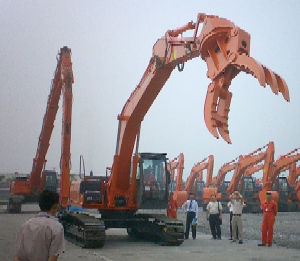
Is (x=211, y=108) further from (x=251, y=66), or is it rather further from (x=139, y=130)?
(x=139, y=130)

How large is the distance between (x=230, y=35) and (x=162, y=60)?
3.43m

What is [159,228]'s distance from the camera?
14.5 m

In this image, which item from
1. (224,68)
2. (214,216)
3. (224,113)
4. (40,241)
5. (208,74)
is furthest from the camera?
(214,216)

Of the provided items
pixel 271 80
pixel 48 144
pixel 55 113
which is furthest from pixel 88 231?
pixel 48 144

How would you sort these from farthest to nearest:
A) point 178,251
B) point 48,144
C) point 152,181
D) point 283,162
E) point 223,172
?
1. point 223,172
2. point 283,162
3. point 48,144
4. point 152,181
5. point 178,251

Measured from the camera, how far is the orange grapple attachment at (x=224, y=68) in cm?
852

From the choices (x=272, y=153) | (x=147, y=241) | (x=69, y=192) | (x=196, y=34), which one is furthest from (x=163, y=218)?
(x=272, y=153)

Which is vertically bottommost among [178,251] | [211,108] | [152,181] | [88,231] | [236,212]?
[178,251]

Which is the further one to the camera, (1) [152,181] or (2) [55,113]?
(2) [55,113]

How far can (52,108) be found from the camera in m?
20.5

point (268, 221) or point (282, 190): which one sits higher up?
point (282, 190)

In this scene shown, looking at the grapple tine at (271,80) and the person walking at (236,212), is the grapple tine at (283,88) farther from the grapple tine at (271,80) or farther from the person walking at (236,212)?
the person walking at (236,212)

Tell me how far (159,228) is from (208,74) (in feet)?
21.3

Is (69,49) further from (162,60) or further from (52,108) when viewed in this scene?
(162,60)
